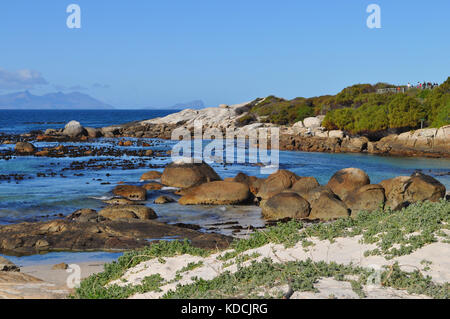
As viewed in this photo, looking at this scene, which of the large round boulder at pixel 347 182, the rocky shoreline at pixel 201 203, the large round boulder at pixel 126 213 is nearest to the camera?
the rocky shoreline at pixel 201 203

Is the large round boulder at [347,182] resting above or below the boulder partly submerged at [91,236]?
above

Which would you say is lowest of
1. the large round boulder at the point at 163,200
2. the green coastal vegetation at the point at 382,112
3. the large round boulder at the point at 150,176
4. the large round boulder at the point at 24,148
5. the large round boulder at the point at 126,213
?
the large round boulder at the point at 163,200

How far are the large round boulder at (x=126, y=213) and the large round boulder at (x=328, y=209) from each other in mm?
5797

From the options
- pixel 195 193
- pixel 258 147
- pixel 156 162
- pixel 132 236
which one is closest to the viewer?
pixel 132 236

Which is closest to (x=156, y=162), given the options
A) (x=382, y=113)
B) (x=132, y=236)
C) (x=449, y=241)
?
(x=132, y=236)

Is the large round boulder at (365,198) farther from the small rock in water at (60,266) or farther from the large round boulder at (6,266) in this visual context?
the large round boulder at (6,266)

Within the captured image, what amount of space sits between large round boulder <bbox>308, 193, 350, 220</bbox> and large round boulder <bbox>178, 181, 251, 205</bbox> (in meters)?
3.81

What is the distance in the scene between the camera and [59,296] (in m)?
7.88

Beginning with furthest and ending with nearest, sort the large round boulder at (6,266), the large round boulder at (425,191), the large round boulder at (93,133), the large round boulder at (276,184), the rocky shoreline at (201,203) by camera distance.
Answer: the large round boulder at (93,133) → the large round boulder at (276,184) → the large round boulder at (425,191) → the rocky shoreline at (201,203) → the large round boulder at (6,266)

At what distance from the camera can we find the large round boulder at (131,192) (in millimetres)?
21844

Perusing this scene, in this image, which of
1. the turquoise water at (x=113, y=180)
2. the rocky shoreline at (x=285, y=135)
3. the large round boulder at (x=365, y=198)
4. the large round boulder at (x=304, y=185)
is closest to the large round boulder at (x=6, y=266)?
the turquoise water at (x=113, y=180)

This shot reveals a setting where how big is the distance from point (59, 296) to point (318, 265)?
412cm

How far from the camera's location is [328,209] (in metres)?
17.6
